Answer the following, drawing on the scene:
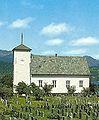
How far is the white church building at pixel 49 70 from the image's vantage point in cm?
6162

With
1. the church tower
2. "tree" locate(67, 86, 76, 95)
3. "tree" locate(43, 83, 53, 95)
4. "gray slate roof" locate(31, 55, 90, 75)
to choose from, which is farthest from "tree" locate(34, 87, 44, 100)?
"tree" locate(67, 86, 76, 95)

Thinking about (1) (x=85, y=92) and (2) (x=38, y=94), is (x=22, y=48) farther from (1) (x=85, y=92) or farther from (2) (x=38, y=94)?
(1) (x=85, y=92)

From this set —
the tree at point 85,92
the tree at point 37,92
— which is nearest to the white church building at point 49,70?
the tree at point 85,92

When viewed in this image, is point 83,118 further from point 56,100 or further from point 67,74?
point 67,74

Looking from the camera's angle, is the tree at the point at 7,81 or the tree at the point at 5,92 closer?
the tree at the point at 5,92

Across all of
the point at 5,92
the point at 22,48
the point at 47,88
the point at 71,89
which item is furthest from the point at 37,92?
the point at 71,89

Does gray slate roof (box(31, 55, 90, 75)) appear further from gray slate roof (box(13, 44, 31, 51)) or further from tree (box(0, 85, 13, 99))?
tree (box(0, 85, 13, 99))

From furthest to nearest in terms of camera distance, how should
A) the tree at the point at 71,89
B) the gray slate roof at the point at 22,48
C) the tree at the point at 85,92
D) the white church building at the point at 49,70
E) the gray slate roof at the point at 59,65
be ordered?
the gray slate roof at the point at 59,65, the tree at the point at 71,89, the white church building at the point at 49,70, the gray slate roof at the point at 22,48, the tree at the point at 85,92

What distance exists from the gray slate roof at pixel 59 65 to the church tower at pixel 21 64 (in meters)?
1.31

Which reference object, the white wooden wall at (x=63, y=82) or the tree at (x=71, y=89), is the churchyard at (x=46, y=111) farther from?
the tree at (x=71, y=89)

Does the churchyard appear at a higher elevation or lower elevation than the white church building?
lower

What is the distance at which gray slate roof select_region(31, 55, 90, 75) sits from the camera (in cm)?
6303

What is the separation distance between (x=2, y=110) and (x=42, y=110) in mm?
4615

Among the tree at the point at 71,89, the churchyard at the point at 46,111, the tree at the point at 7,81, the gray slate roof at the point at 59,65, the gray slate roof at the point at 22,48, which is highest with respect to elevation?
the gray slate roof at the point at 22,48
